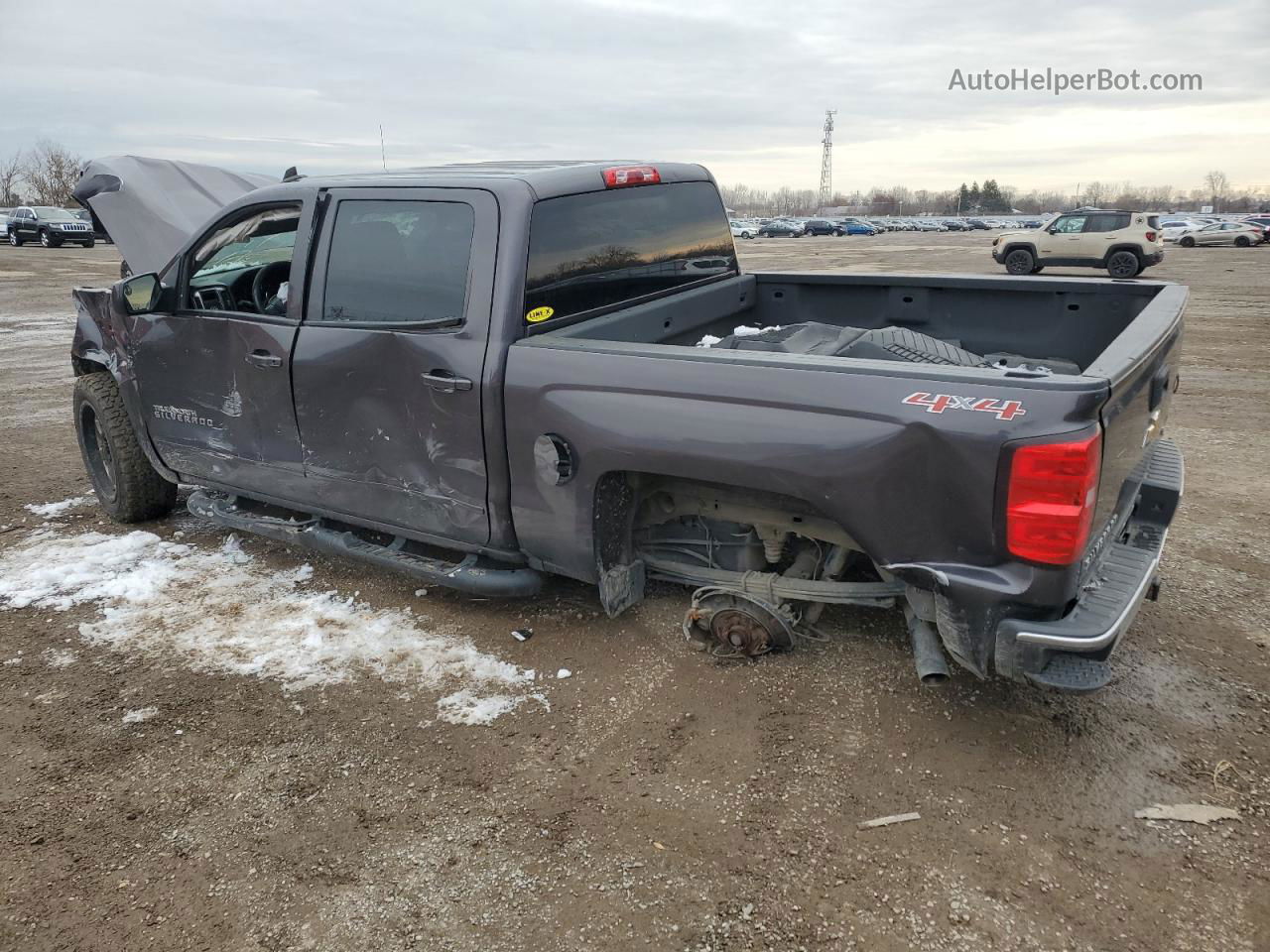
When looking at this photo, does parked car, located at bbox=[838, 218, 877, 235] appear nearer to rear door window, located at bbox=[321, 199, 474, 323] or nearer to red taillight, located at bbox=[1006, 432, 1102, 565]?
rear door window, located at bbox=[321, 199, 474, 323]

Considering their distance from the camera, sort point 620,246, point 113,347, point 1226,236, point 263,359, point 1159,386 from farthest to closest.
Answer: point 1226,236
point 113,347
point 263,359
point 620,246
point 1159,386

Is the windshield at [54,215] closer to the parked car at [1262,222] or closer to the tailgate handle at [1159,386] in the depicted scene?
the tailgate handle at [1159,386]

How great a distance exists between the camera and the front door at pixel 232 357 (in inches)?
159

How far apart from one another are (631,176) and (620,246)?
35 centimetres

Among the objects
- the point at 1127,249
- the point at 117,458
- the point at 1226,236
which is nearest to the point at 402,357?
the point at 117,458

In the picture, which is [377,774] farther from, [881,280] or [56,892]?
[881,280]

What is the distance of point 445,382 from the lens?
3447 millimetres

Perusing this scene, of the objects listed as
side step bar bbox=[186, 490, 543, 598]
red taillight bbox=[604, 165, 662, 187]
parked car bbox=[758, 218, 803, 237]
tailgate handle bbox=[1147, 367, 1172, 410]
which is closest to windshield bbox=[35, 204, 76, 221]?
side step bar bbox=[186, 490, 543, 598]

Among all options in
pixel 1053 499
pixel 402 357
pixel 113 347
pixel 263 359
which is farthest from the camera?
pixel 113 347

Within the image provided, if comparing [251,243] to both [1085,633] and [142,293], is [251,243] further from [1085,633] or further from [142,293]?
[1085,633]

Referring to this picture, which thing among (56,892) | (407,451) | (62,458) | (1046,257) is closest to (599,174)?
(407,451)

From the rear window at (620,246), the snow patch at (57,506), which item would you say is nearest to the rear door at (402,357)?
the rear window at (620,246)

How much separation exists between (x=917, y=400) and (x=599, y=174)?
6.20 ft

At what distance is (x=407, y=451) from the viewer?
12.1ft
